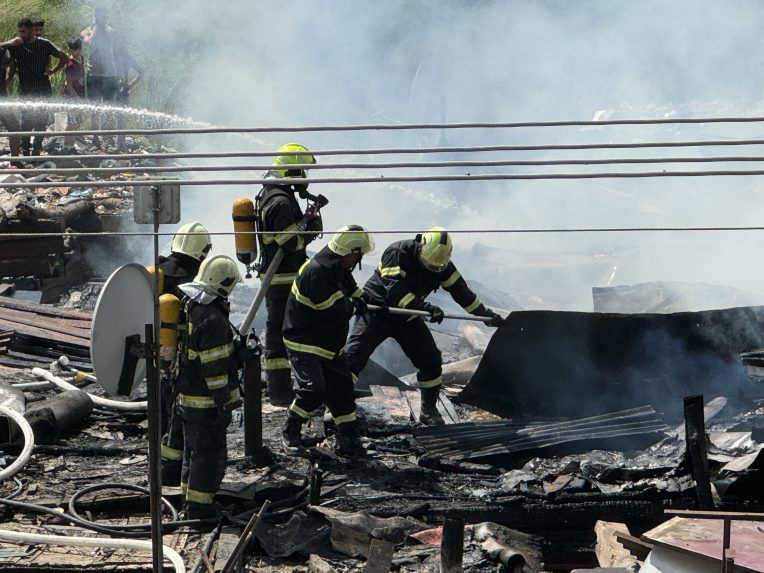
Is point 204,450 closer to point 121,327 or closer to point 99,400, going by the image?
point 121,327

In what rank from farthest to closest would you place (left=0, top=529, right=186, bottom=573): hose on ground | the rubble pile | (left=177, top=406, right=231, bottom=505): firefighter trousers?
(left=177, top=406, right=231, bottom=505): firefighter trousers → the rubble pile → (left=0, top=529, right=186, bottom=573): hose on ground

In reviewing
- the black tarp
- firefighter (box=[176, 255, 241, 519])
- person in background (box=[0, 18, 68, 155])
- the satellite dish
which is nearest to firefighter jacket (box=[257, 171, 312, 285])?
firefighter (box=[176, 255, 241, 519])

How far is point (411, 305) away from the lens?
829cm

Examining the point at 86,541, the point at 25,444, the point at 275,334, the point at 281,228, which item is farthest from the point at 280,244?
the point at 86,541

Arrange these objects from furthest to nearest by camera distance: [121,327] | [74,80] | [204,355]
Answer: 1. [74,80]
2. [204,355]
3. [121,327]

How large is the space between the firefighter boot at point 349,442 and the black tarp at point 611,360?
72.2 inches

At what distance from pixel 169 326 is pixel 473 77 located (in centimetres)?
1851

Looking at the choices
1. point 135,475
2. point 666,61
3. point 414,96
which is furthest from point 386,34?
point 135,475

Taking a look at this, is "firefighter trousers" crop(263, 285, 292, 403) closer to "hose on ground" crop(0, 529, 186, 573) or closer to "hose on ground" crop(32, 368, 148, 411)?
"hose on ground" crop(32, 368, 148, 411)

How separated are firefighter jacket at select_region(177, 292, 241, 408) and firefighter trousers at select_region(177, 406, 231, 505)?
8cm

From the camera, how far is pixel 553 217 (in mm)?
18781

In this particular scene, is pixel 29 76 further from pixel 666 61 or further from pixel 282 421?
pixel 666 61

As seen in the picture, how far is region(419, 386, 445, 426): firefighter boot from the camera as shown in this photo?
8.48m

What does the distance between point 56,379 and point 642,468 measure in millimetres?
4738
